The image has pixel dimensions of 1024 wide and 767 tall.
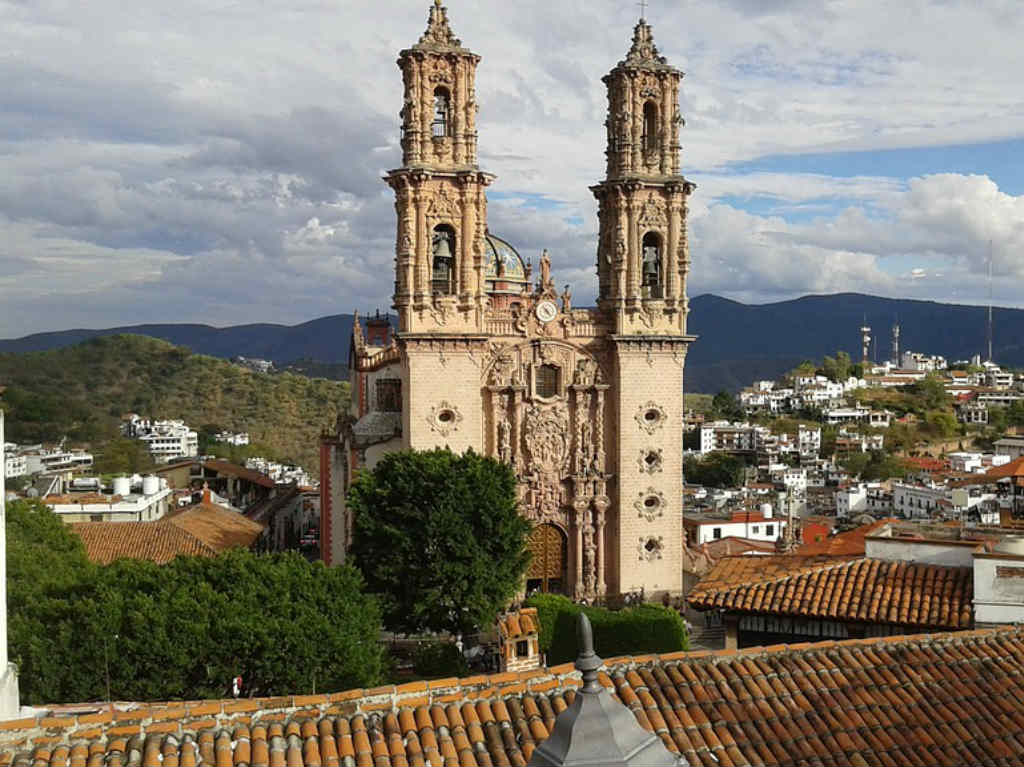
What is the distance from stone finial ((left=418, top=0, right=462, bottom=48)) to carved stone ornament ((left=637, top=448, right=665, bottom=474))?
12.7m

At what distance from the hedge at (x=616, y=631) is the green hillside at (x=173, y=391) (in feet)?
210

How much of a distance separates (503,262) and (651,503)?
18251 mm

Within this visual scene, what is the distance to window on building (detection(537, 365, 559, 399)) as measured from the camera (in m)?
30.0

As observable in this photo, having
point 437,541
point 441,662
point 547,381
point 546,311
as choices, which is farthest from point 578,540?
point 441,662

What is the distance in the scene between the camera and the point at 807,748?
8922mm

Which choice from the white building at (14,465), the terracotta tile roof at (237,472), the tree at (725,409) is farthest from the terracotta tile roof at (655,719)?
the tree at (725,409)

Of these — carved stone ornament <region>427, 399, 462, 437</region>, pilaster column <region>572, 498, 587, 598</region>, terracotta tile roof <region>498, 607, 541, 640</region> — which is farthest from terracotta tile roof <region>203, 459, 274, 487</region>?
terracotta tile roof <region>498, 607, 541, 640</region>

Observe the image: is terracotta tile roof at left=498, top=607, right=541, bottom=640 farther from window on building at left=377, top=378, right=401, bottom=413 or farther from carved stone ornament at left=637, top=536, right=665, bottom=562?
window on building at left=377, top=378, right=401, bottom=413

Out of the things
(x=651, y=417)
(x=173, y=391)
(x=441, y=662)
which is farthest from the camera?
(x=173, y=391)

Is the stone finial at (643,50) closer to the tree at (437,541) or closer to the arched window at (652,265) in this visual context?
the arched window at (652,265)

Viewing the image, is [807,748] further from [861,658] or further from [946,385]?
[946,385]

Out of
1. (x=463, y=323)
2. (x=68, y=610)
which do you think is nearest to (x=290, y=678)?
(x=68, y=610)

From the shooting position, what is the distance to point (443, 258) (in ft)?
97.0

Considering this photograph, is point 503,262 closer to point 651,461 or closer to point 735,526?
point 651,461
